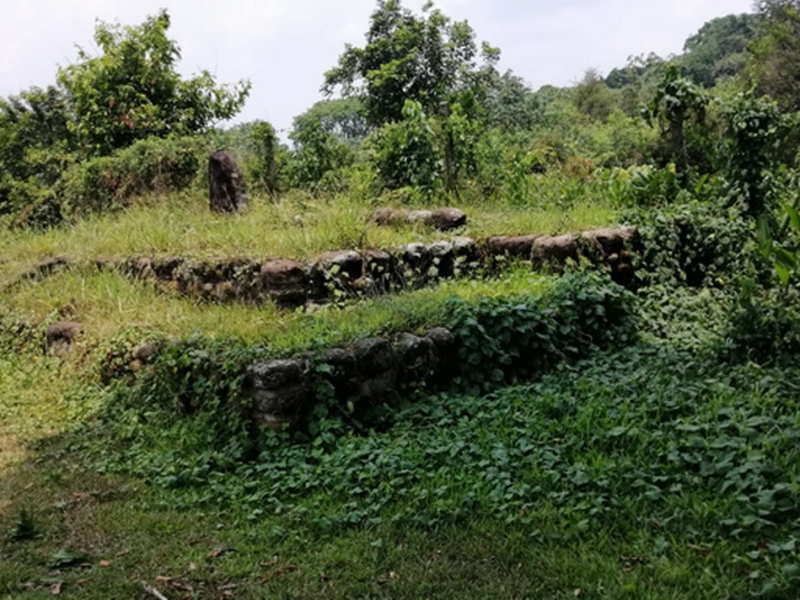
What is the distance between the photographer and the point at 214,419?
390 cm

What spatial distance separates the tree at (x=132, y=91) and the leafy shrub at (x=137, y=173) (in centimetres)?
162

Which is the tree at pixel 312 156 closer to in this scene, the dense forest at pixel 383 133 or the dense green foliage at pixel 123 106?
the dense forest at pixel 383 133

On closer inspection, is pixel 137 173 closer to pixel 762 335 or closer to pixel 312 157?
pixel 312 157

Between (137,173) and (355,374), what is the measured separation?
822cm

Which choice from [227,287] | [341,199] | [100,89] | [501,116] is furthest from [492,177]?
[501,116]

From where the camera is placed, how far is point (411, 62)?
15.6 metres

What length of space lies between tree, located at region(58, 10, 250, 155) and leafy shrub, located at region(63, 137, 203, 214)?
1621 mm

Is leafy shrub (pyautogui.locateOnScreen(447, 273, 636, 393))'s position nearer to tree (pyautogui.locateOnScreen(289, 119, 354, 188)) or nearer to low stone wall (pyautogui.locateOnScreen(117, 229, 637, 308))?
low stone wall (pyautogui.locateOnScreen(117, 229, 637, 308))


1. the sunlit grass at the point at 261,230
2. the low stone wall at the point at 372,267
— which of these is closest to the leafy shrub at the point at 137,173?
the sunlit grass at the point at 261,230

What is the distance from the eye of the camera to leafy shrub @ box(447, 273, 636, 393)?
434 centimetres

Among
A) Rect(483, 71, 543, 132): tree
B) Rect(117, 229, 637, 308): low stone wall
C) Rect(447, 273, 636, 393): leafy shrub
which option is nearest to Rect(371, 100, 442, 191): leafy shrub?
Rect(117, 229, 637, 308): low stone wall

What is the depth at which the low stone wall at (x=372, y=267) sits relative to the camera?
5.48 m

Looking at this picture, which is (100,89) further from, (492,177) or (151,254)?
(492,177)

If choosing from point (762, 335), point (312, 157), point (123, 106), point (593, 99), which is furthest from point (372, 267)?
point (593, 99)
